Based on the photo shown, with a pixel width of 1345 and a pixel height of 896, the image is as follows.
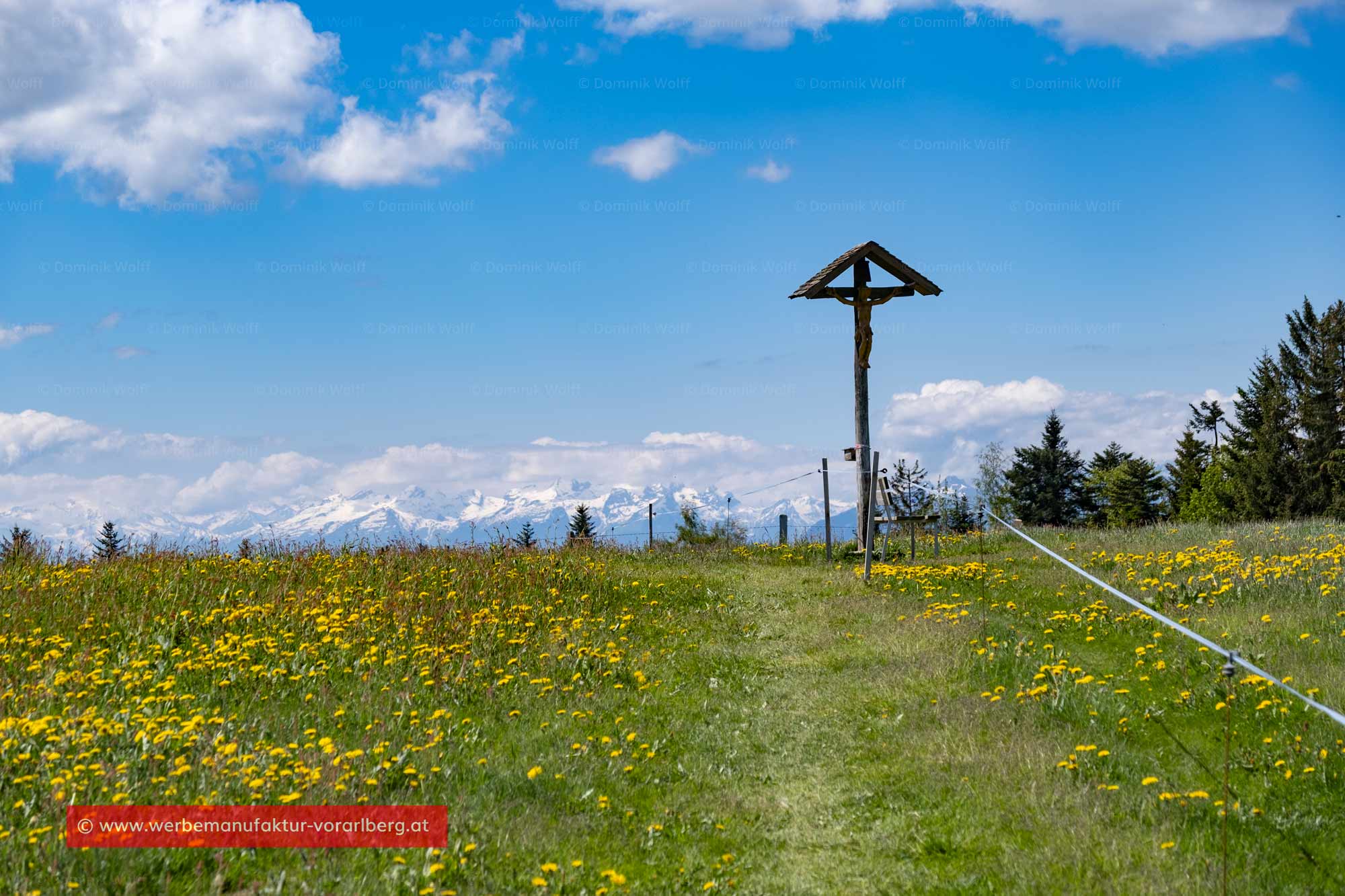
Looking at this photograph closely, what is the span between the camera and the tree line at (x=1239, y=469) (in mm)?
57406

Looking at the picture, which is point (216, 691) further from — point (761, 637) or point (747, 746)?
point (761, 637)

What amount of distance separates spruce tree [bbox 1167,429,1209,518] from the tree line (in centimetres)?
9

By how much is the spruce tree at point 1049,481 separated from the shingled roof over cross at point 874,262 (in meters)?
63.1

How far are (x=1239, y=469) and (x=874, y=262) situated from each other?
5020 centimetres

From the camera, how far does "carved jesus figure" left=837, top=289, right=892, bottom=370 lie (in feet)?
72.2

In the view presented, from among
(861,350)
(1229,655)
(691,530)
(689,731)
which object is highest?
(861,350)

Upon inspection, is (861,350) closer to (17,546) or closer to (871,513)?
(871,513)

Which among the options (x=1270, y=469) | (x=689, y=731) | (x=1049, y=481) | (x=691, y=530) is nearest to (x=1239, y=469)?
(x=1270, y=469)

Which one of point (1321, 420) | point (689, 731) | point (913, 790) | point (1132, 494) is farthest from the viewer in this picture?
point (1132, 494)

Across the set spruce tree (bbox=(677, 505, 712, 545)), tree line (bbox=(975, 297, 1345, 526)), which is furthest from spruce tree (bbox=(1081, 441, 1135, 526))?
spruce tree (bbox=(677, 505, 712, 545))

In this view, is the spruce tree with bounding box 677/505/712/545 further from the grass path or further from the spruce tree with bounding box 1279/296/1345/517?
the spruce tree with bounding box 1279/296/1345/517

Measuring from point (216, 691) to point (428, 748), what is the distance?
299 centimetres

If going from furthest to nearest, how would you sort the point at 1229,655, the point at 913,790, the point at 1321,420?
1. the point at 1321,420
2. the point at 913,790
3. the point at 1229,655

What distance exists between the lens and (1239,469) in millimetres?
60344
